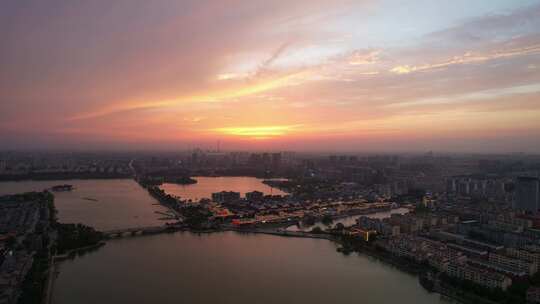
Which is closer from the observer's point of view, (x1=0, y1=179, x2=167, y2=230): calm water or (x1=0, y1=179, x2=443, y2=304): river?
(x1=0, y1=179, x2=443, y2=304): river

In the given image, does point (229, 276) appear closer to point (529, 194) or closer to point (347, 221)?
point (347, 221)

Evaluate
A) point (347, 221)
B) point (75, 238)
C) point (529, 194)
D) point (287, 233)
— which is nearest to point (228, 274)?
point (287, 233)

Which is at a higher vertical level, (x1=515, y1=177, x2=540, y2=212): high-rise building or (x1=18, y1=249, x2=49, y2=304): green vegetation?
(x1=515, y1=177, x2=540, y2=212): high-rise building

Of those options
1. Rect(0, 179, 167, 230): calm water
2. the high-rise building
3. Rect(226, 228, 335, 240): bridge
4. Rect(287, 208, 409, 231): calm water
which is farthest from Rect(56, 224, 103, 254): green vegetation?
the high-rise building

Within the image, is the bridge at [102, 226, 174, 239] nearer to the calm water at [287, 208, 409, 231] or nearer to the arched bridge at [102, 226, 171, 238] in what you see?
the arched bridge at [102, 226, 171, 238]

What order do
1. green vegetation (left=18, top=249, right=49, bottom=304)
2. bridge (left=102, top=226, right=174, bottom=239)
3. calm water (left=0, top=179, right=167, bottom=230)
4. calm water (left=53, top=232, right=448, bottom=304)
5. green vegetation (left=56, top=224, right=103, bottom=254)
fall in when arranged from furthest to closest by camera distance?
calm water (left=0, top=179, right=167, bottom=230) < bridge (left=102, top=226, right=174, bottom=239) < green vegetation (left=56, top=224, right=103, bottom=254) < calm water (left=53, top=232, right=448, bottom=304) < green vegetation (left=18, top=249, right=49, bottom=304)

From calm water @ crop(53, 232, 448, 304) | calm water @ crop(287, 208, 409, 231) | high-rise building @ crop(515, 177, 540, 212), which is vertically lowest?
calm water @ crop(53, 232, 448, 304)

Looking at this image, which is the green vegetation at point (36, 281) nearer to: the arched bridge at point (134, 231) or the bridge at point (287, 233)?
the arched bridge at point (134, 231)
